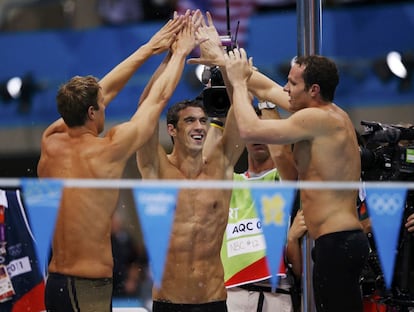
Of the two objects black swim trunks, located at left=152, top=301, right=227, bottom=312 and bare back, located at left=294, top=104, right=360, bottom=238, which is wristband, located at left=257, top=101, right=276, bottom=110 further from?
black swim trunks, located at left=152, top=301, right=227, bottom=312

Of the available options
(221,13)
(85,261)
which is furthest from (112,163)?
(221,13)

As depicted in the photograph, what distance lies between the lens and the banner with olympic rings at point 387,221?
12.8 ft

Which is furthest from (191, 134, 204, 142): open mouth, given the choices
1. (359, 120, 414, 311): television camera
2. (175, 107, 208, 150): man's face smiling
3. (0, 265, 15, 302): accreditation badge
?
(0, 265, 15, 302): accreditation badge

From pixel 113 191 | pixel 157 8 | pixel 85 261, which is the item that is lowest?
pixel 85 261

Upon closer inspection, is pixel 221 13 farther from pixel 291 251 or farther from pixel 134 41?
pixel 291 251

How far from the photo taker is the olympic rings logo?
12.8 feet

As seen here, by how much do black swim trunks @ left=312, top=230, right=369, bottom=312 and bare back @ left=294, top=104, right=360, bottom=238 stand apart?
0.04 meters

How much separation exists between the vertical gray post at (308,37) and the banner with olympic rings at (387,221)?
30 cm

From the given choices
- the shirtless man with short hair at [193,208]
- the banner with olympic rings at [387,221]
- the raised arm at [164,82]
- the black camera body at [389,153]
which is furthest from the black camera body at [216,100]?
the banner with olympic rings at [387,221]

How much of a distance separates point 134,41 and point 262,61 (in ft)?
2.66

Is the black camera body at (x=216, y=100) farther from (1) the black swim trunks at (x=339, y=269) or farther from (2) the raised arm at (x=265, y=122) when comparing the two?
(1) the black swim trunks at (x=339, y=269)

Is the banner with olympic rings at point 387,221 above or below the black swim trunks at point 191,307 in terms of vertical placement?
above

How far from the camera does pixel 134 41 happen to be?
5914mm

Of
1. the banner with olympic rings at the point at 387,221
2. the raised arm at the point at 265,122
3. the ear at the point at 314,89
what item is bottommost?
the banner with olympic rings at the point at 387,221
